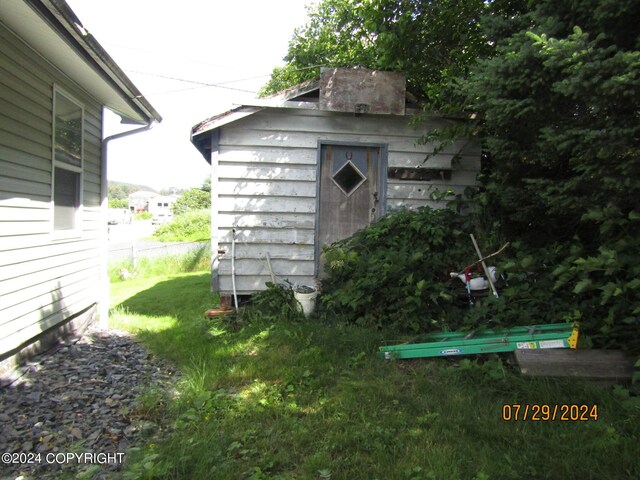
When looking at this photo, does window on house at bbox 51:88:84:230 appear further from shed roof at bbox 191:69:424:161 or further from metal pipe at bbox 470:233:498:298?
metal pipe at bbox 470:233:498:298

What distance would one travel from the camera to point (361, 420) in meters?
2.77

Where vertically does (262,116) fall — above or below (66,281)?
above

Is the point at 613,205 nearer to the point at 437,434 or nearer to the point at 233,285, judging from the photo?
the point at 437,434

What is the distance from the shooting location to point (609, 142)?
279 cm

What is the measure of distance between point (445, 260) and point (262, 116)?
300cm

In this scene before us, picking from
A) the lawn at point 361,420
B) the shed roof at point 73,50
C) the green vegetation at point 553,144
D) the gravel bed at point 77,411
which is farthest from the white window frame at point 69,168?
the green vegetation at point 553,144

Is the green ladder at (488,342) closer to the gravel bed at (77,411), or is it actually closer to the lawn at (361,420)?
the lawn at (361,420)

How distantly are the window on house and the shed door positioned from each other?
3.10 m

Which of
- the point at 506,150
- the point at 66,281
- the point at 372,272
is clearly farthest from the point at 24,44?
the point at 506,150

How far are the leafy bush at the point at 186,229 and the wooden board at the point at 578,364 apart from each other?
82.7 feet

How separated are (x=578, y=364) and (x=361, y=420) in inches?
66.9

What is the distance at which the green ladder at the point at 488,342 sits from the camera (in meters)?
3.27

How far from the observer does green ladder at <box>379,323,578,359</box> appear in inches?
129
